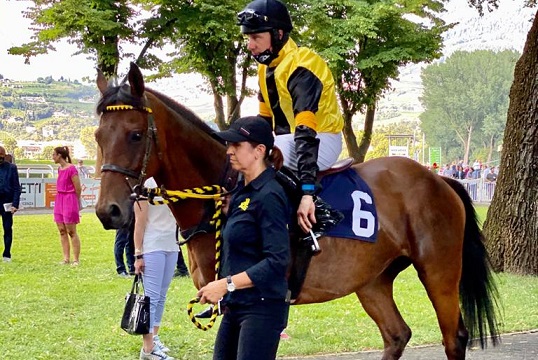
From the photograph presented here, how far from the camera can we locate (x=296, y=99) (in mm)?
4508

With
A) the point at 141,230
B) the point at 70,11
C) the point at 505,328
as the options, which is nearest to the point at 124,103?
the point at 141,230

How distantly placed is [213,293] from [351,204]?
178 centimetres

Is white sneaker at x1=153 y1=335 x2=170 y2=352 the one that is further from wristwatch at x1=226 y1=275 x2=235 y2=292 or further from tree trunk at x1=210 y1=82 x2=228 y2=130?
tree trunk at x1=210 y1=82 x2=228 y2=130

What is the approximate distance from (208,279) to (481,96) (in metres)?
85.8

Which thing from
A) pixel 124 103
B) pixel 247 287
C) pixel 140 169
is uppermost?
pixel 124 103

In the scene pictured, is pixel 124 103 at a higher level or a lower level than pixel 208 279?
→ higher

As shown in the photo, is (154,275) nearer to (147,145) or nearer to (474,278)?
(147,145)

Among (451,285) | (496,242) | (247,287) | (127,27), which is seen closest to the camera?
(247,287)

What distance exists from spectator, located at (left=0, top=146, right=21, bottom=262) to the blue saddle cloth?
10571 mm

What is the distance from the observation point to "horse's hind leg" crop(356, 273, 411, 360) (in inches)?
228

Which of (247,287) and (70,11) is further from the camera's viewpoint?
(70,11)

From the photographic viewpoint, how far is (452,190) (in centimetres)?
596

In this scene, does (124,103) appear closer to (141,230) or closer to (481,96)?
(141,230)

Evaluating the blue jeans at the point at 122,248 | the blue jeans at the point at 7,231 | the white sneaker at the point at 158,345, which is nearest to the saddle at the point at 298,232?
the white sneaker at the point at 158,345
